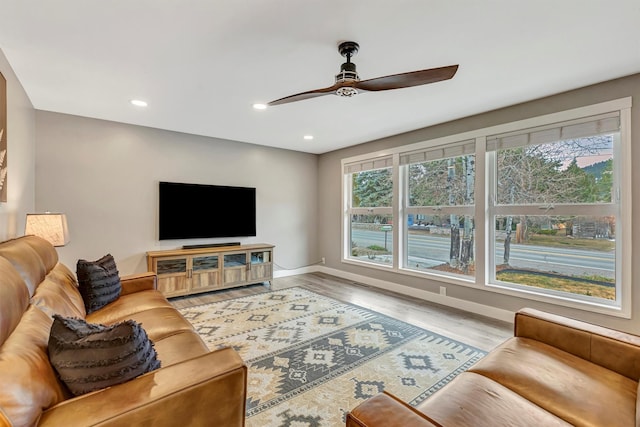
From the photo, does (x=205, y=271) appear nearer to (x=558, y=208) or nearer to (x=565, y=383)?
(x=565, y=383)

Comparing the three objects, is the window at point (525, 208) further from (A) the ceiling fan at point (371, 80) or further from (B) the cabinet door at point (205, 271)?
(B) the cabinet door at point (205, 271)

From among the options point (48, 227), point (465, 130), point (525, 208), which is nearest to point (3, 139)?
point (48, 227)

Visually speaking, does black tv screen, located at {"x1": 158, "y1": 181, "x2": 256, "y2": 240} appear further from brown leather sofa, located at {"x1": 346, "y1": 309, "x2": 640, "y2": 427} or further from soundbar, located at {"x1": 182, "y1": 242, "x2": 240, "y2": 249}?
brown leather sofa, located at {"x1": 346, "y1": 309, "x2": 640, "y2": 427}

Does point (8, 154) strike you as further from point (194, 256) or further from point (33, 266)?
point (194, 256)

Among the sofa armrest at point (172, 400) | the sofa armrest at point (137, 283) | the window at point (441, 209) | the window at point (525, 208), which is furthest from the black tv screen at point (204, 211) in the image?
the sofa armrest at point (172, 400)

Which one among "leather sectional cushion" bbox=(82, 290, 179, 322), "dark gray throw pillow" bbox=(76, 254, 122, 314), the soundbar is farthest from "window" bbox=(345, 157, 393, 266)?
"dark gray throw pillow" bbox=(76, 254, 122, 314)

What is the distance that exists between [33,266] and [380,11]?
8.15 feet

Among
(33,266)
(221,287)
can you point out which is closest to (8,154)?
(33,266)

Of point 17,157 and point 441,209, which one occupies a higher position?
point 17,157

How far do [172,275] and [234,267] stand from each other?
0.84m

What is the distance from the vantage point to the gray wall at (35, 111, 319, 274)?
135 inches

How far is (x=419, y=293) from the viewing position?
4.00 meters

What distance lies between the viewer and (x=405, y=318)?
10.6 ft

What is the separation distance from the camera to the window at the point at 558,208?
2.65 m
